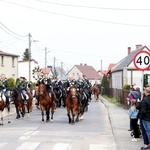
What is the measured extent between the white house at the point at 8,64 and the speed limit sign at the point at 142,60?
173 ft

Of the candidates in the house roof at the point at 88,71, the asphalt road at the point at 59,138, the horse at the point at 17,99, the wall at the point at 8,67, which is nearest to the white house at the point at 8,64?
the wall at the point at 8,67

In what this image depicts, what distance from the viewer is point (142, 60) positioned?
14391 millimetres

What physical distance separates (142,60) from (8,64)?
181ft

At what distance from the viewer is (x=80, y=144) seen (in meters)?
13.6

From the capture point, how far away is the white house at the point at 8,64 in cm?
6625

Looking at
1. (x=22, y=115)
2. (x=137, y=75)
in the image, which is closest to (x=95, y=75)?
(x=137, y=75)

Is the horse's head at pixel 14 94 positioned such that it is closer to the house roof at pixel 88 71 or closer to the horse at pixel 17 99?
the horse at pixel 17 99

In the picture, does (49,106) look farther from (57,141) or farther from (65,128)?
(57,141)

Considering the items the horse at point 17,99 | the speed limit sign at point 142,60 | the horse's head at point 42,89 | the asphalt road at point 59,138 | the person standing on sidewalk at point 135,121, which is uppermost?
the speed limit sign at point 142,60

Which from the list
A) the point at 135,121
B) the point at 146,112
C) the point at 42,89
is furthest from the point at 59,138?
the point at 42,89

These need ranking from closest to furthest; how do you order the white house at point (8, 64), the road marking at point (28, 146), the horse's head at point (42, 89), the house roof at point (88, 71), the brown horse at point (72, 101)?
the road marking at point (28, 146) < the brown horse at point (72, 101) < the horse's head at point (42, 89) < the white house at point (8, 64) < the house roof at point (88, 71)

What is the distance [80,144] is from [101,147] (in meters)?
0.83

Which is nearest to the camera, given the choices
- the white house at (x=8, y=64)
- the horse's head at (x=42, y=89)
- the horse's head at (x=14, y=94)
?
the horse's head at (x=42, y=89)

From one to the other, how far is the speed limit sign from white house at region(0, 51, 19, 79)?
52613 mm
